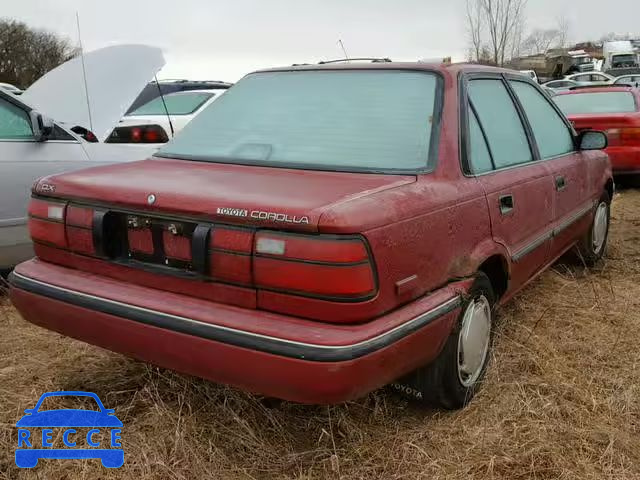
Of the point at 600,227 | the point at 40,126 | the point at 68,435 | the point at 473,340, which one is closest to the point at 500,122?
the point at 473,340

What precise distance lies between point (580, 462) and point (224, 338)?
1353mm

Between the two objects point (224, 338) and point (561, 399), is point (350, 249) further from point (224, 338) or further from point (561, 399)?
point (561, 399)

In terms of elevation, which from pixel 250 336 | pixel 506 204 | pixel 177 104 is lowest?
pixel 250 336

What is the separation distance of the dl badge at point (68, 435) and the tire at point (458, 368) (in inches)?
45.1

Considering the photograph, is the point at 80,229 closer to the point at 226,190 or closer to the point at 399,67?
the point at 226,190

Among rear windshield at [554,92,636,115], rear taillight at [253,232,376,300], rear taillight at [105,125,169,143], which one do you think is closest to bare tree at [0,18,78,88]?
rear taillight at [105,125,169,143]

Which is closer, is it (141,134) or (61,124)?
(61,124)

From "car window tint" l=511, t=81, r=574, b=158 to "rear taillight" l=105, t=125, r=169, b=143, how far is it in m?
4.06

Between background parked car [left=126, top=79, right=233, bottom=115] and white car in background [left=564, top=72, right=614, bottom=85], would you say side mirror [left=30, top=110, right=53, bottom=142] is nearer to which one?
background parked car [left=126, top=79, right=233, bottom=115]

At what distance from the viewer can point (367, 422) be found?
2.65 metres

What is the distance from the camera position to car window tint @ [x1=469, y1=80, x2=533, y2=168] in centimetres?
308

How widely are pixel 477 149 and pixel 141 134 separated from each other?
4827mm

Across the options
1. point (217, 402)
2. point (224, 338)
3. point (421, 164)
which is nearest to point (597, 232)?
point (421, 164)

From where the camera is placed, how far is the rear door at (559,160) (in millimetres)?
3711
